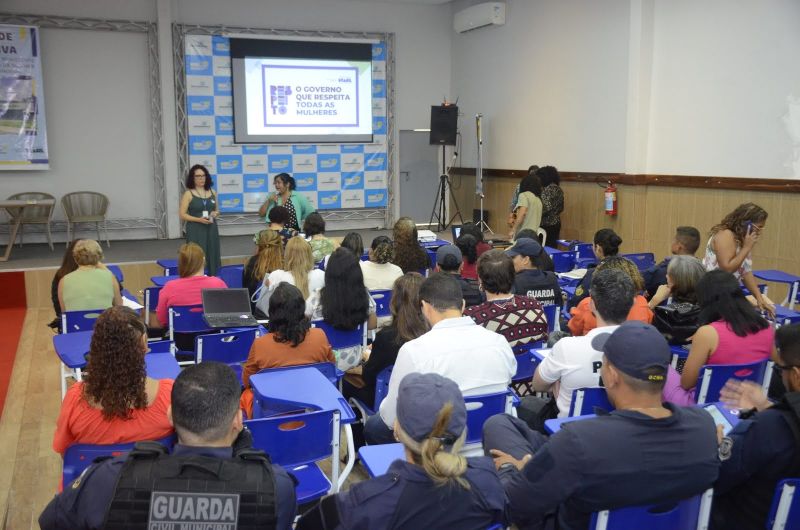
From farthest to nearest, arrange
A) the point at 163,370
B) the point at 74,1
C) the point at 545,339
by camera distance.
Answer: the point at 74,1, the point at 545,339, the point at 163,370

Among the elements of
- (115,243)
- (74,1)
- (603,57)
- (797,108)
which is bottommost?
(115,243)

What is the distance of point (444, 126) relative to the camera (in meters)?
10.8

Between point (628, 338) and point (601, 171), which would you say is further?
point (601, 171)

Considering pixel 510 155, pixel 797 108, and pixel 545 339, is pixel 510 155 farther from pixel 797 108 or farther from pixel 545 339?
pixel 545 339

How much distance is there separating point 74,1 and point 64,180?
2.43 metres

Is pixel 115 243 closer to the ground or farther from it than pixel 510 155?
closer to the ground

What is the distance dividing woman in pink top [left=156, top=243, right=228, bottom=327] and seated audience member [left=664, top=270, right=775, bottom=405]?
2811 mm

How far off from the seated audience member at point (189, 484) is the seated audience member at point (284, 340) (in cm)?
153

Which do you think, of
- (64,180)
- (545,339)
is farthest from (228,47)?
(545,339)

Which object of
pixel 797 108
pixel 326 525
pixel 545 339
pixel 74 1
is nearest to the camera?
pixel 326 525

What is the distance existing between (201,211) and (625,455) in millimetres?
6333

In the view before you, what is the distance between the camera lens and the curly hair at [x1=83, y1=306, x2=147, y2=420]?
2244mm

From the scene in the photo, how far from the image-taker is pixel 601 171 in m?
9.01

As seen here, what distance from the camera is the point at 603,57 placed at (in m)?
8.77
